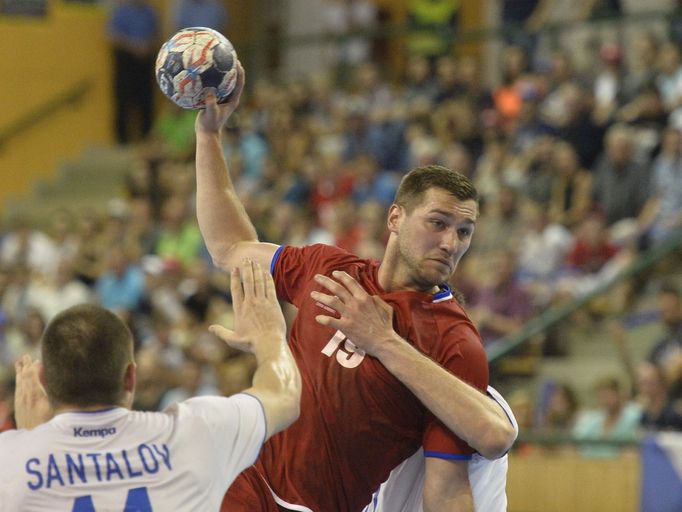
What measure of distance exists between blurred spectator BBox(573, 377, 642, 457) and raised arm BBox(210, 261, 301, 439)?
556cm

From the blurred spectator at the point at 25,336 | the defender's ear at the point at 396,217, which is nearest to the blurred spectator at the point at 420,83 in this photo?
the blurred spectator at the point at 25,336

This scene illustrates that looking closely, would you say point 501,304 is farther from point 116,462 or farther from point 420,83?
point 116,462

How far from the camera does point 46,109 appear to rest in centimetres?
1927

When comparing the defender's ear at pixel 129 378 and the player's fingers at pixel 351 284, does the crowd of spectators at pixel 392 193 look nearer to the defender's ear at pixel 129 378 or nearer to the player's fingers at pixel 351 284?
the player's fingers at pixel 351 284

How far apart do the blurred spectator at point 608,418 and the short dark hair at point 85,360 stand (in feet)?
20.1

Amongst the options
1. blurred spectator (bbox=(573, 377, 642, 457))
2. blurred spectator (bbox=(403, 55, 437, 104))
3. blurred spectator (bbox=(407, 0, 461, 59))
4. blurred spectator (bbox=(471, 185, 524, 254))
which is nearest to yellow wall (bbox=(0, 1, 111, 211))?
blurred spectator (bbox=(407, 0, 461, 59))

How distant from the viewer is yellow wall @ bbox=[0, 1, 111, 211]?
18984 mm

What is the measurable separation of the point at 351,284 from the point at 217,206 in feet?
3.32

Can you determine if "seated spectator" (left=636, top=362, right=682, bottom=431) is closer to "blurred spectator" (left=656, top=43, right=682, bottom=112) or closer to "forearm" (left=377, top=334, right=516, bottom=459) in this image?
"blurred spectator" (left=656, top=43, right=682, bottom=112)

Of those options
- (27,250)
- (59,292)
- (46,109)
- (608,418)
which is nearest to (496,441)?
(608,418)

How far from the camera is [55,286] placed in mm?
14680

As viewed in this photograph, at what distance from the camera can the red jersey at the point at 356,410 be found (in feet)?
16.4

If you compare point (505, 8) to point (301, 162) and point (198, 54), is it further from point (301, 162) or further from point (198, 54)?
point (198, 54)

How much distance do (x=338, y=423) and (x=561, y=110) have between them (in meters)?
9.32
